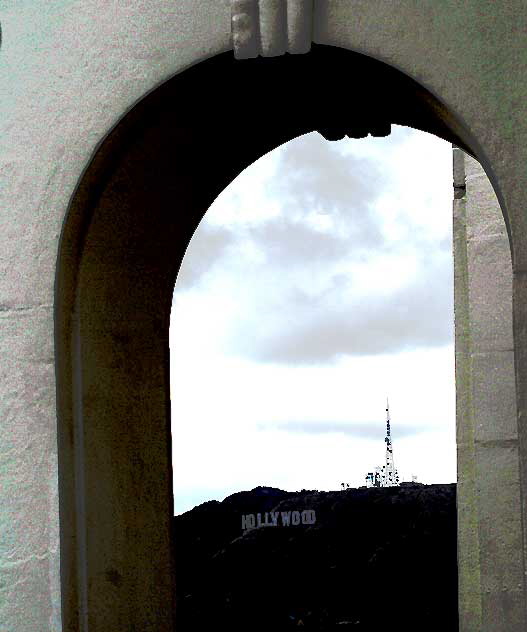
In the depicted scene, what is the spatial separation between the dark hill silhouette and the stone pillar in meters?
4.73

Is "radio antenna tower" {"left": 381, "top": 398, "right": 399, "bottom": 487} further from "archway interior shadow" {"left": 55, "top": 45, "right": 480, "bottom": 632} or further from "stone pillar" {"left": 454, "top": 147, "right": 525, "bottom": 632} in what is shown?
"archway interior shadow" {"left": 55, "top": 45, "right": 480, "bottom": 632}

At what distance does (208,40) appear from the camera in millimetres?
8727

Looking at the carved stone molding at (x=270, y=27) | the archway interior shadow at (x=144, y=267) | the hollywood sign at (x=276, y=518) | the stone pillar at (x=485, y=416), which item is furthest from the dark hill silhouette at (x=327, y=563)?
the carved stone molding at (x=270, y=27)

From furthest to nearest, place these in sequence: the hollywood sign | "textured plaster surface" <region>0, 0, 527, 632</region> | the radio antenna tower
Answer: the radio antenna tower
the hollywood sign
"textured plaster surface" <region>0, 0, 527, 632</region>

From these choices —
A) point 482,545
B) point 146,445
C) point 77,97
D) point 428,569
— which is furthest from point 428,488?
point 77,97

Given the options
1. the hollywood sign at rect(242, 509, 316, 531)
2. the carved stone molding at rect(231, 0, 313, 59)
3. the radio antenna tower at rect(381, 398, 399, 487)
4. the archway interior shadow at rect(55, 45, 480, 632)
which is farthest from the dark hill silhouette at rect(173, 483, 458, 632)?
the carved stone molding at rect(231, 0, 313, 59)

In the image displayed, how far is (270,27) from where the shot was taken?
8625 mm

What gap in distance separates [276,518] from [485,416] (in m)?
6.57

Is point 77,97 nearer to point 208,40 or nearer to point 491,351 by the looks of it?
point 208,40

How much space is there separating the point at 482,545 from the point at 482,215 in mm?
3645

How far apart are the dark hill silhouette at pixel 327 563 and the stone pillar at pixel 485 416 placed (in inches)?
186

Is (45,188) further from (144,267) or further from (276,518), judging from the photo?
(276,518)

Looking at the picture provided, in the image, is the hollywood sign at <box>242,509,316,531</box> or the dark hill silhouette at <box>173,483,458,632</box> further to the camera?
the hollywood sign at <box>242,509,316,531</box>

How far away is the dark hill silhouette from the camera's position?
63.9 feet
